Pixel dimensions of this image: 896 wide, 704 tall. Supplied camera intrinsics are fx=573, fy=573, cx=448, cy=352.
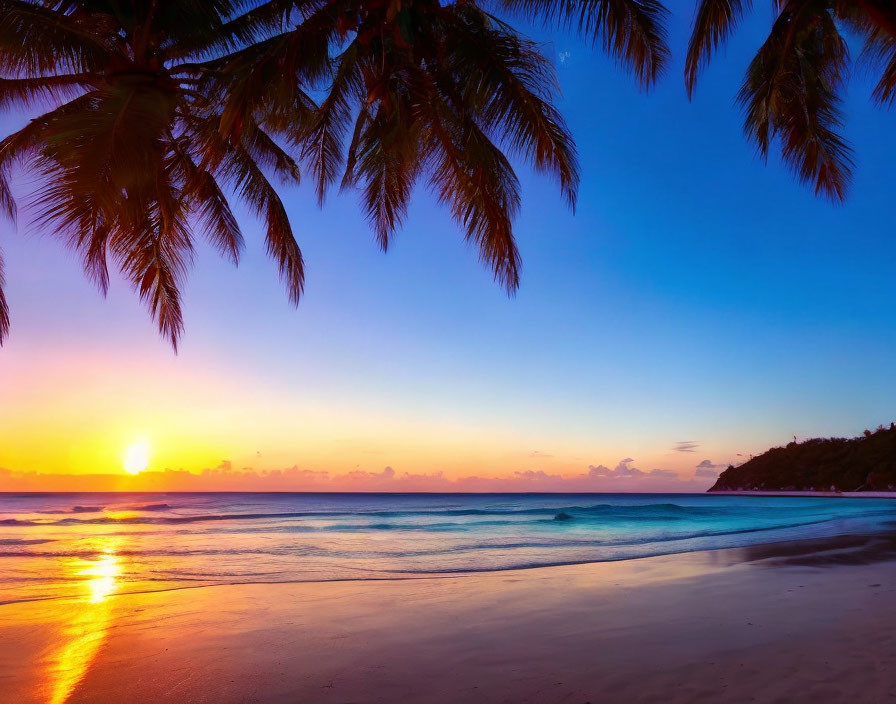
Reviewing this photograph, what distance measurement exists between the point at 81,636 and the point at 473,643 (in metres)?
3.55

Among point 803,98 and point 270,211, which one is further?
point 270,211

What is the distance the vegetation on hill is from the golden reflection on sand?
62.8 metres

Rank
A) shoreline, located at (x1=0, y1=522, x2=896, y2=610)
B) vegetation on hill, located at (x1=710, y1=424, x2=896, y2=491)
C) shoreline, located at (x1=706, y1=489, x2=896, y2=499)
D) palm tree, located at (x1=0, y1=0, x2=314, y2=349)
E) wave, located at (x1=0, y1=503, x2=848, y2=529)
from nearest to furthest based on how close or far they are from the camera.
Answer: palm tree, located at (x1=0, y1=0, x2=314, y2=349) < shoreline, located at (x1=0, y1=522, x2=896, y2=610) < wave, located at (x1=0, y1=503, x2=848, y2=529) < shoreline, located at (x1=706, y1=489, x2=896, y2=499) < vegetation on hill, located at (x1=710, y1=424, x2=896, y2=491)

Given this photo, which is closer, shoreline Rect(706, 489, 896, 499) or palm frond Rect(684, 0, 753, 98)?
palm frond Rect(684, 0, 753, 98)

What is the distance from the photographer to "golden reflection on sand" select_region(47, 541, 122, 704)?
3895 millimetres

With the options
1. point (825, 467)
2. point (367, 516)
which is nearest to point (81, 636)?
point (367, 516)

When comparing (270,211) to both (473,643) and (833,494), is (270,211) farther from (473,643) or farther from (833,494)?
(833,494)

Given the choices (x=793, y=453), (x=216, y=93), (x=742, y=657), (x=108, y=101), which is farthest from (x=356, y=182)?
(x=793, y=453)

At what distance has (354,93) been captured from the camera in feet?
23.1

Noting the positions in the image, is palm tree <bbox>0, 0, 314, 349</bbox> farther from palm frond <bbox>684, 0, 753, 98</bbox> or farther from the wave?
the wave

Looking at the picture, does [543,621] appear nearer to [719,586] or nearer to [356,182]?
[719,586]

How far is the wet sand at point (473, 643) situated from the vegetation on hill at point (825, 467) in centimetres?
5949

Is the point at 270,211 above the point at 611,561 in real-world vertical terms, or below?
above

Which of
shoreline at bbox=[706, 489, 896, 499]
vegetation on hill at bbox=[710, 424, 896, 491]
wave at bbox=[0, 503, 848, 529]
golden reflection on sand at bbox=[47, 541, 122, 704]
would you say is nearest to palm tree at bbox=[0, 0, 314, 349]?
golden reflection on sand at bbox=[47, 541, 122, 704]
